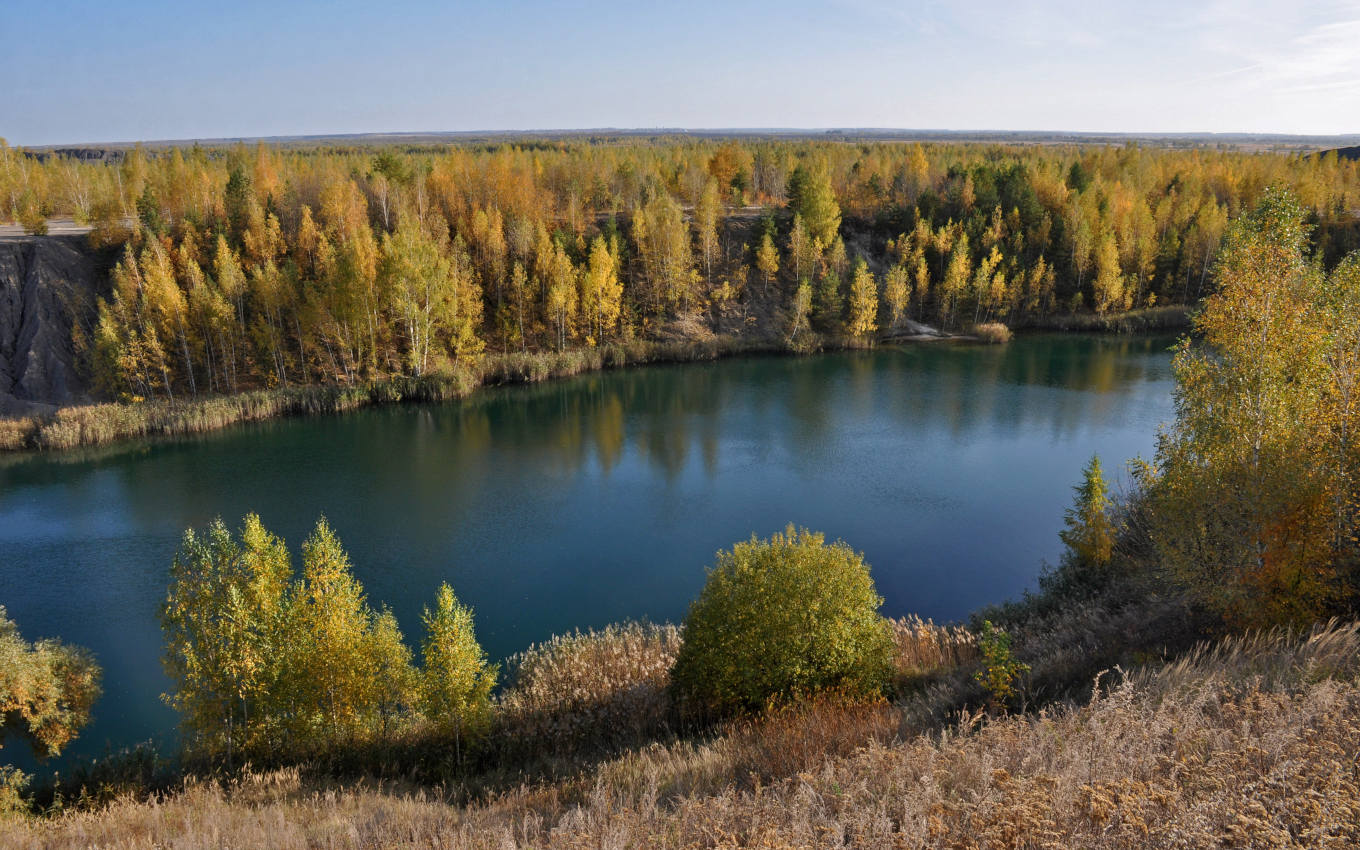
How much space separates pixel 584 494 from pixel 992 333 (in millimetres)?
38787

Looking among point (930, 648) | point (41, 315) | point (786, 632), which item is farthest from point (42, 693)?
point (41, 315)

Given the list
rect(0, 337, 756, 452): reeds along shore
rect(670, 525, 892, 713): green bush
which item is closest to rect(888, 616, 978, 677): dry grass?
rect(670, 525, 892, 713): green bush

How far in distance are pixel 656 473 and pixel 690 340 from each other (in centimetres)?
2260

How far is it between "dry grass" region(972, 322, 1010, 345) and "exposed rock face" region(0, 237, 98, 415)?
57.4m

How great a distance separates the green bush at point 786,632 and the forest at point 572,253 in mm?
34256

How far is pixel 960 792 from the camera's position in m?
7.19

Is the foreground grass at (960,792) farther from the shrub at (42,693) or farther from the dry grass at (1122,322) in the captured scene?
the dry grass at (1122,322)

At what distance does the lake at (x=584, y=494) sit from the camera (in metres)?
20.6

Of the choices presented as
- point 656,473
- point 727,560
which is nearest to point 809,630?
point 727,560

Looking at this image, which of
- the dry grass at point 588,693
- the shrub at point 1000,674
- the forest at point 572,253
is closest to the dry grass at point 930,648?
the shrub at point 1000,674

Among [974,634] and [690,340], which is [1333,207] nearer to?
[690,340]

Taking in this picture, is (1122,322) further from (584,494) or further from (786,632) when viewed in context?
(786,632)

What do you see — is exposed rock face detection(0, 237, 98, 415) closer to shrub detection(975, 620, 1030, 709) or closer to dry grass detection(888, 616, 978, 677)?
dry grass detection(888, 616, 978, 677)

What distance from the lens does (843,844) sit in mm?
6410
